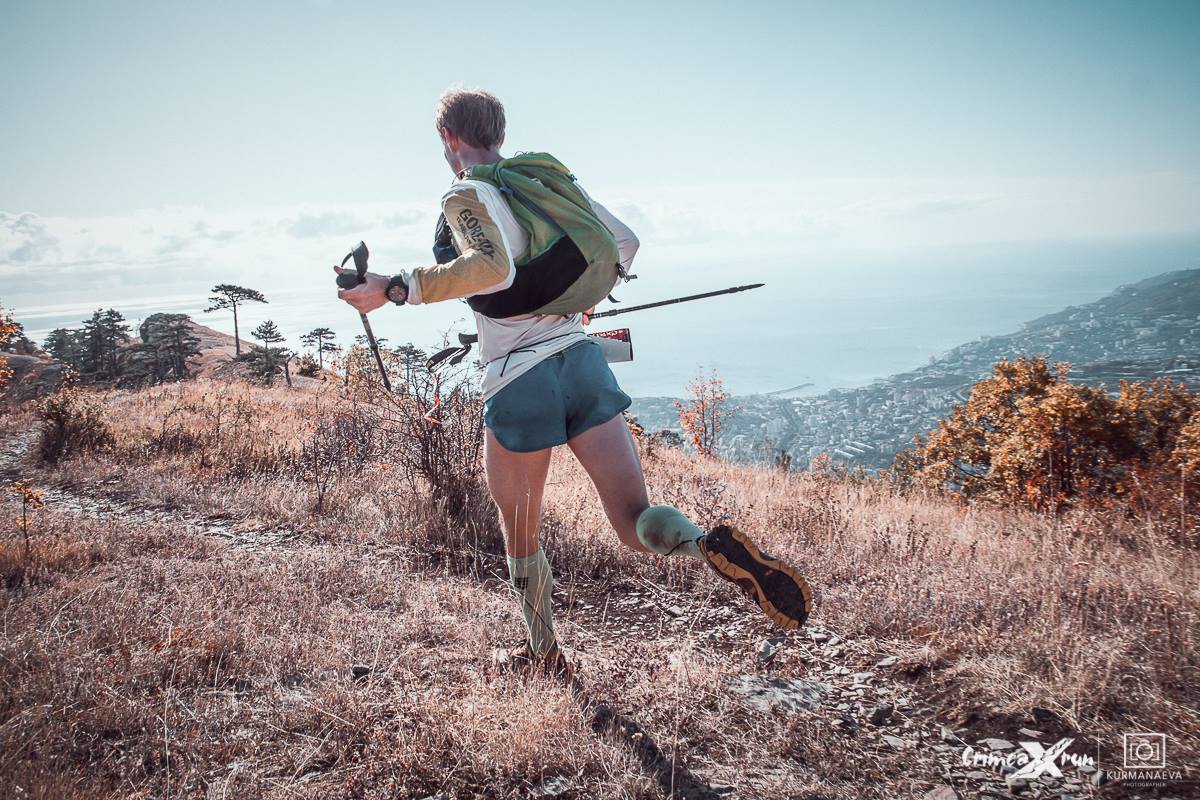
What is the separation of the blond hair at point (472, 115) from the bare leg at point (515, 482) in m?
1.05

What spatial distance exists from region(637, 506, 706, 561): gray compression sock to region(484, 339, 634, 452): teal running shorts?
14.5 inches

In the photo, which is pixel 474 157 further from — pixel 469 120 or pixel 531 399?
pixel 531 399

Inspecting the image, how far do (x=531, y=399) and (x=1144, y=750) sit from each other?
7.08 feet

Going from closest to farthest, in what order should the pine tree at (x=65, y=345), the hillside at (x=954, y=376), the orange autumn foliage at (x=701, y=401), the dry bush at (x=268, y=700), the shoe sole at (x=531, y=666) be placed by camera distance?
1. the dry bush at (x=268, y=700)
2. the shoe sole at (x=531, y=666)
3. the orange autumn foliage at (x=701, y=401)
4. the hillside at (x=954, y=376)
5. the pine tree at (x=65, y=345)

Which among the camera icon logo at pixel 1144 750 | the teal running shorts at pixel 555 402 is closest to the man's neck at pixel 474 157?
the teal running shorts at pixel 555 402

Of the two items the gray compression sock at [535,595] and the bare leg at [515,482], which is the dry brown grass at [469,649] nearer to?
the gray compression sock at [535,595]

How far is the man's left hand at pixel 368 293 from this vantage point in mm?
1803

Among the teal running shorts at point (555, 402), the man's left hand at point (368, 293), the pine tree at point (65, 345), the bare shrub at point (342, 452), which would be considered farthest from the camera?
the pine tree at point (65, 345)

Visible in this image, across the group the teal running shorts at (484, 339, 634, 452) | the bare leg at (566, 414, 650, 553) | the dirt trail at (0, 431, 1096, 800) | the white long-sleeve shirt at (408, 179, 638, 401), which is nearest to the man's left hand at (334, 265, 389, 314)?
the white long-sleeve shirt at (408, 179, 638, 401)

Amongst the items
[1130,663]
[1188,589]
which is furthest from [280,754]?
[1188,589]

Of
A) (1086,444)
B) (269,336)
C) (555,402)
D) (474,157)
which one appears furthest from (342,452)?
(269,336)

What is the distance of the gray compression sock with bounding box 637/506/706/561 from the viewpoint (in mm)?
1811

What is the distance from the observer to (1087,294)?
14075cm

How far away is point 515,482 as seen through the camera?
6.74 ft
